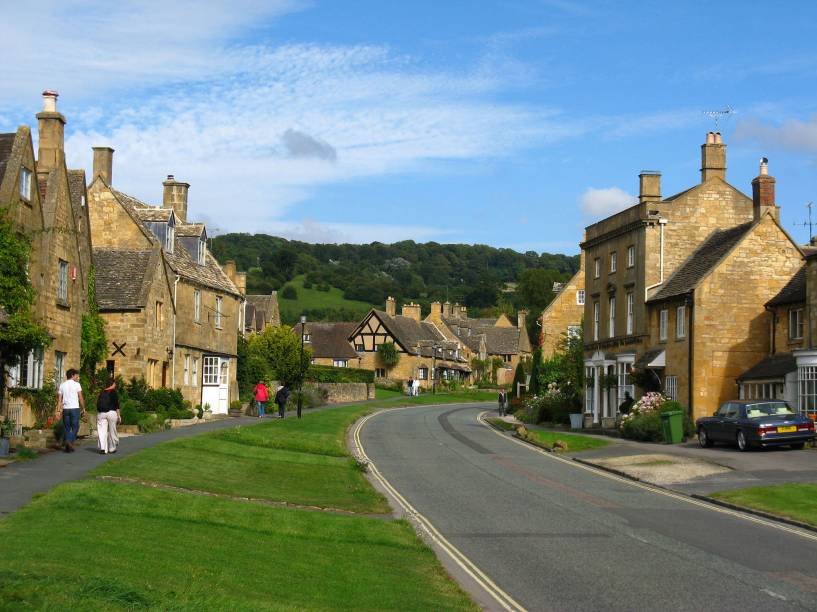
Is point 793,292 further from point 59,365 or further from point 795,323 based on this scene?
point 59,365

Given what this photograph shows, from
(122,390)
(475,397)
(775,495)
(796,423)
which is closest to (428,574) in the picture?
(775,495)

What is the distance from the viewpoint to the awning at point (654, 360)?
45.9 meters

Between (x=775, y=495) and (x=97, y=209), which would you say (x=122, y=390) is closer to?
(x=97, y=209)

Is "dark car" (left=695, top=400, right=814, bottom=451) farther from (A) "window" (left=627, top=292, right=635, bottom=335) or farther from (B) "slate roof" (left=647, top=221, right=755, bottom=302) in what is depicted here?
(A) "window" (left=627, top=292, right=635, bottom=335)

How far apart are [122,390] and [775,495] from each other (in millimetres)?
25973

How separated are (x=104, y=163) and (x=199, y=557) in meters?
41.0

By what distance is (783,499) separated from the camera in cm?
2261

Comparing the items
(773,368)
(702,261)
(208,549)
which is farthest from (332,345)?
(208,549)

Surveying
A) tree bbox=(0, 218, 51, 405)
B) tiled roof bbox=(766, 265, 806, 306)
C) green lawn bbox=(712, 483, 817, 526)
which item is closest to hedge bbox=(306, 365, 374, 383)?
tiled roof bbox=(766, 265, 806, 306)

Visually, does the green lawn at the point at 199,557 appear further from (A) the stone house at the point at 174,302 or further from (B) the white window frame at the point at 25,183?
(A) the stone house at the point at 174,302

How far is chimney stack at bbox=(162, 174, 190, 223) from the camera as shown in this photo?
5956 cm

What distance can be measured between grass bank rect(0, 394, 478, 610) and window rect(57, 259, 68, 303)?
34.6 ft

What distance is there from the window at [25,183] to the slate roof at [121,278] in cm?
1200

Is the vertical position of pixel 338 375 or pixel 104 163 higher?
pixel 104 163
